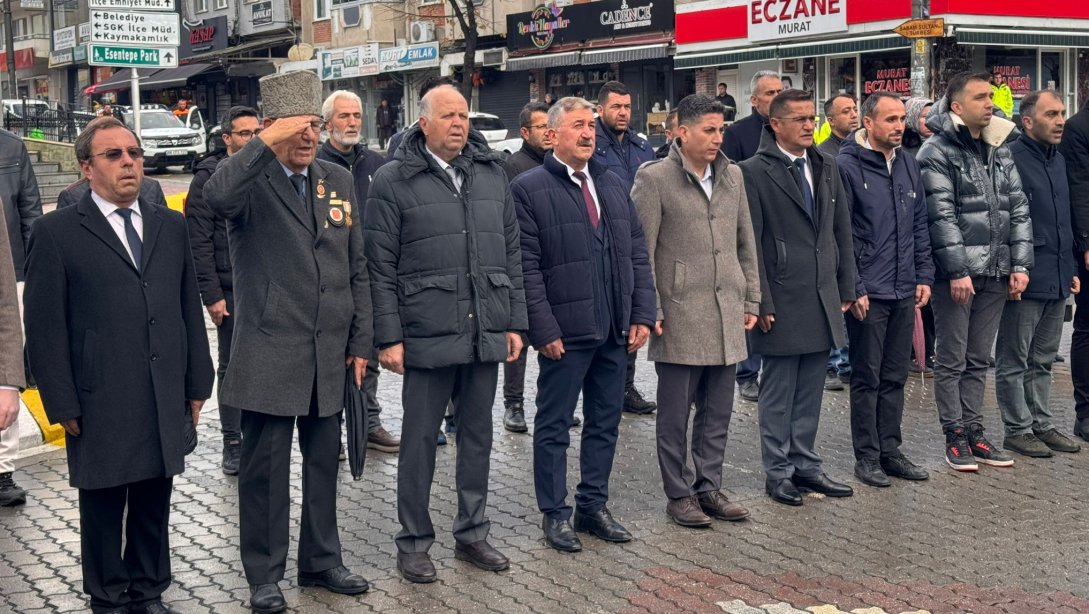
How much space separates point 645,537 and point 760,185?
1.96 meters

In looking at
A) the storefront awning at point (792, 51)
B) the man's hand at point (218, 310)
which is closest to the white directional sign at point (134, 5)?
the man's hand at point (218, 310)

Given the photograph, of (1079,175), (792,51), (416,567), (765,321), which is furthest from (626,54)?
(416,567)

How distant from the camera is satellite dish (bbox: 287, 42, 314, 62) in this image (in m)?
46.5

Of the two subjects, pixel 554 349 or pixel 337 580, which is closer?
pixel 337 580

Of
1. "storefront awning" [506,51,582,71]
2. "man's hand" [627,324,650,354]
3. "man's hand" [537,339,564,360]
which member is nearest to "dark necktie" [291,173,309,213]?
"man's hand" [537,339,564,360]

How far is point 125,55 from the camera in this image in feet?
Answer: 46.4

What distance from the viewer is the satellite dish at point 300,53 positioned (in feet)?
152

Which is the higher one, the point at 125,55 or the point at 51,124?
the point at 51,124

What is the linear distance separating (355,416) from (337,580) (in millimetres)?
675

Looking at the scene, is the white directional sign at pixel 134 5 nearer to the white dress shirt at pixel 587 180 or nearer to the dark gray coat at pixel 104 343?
the white dress shirt at pixel 587 180

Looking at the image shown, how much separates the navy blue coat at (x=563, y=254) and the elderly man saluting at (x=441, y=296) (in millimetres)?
176

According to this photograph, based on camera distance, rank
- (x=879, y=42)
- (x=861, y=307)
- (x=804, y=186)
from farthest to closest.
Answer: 1. (x=879, y=42)
2. (x=861, y=307)
3. (x=804, y=186)

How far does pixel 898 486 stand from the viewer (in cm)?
748

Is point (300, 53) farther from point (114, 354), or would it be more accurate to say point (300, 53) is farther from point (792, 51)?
point (114, 354)
